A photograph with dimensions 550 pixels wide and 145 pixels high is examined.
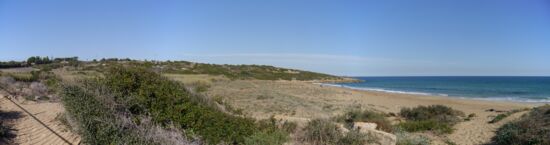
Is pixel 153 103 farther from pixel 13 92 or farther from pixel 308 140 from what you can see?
pixel 13 92

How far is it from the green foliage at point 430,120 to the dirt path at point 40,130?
10241 millimetres

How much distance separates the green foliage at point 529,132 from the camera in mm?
10687

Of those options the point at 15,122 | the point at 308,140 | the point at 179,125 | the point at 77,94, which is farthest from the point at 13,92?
the point at 308,140

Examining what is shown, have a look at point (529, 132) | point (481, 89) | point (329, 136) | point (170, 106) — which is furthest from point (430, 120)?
point (481, 89)

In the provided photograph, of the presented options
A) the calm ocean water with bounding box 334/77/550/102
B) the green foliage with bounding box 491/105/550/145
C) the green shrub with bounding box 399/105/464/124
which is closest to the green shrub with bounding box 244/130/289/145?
the green foliage with bounding box 491/105/550/145

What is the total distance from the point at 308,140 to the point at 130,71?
16.2 feet

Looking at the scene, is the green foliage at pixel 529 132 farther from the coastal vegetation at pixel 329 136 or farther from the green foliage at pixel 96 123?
the green foliage at pixel 96 123

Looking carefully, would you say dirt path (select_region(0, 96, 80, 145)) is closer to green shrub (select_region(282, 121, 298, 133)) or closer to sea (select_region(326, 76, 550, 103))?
green shrub (select_region(282, 121, 298, 133))

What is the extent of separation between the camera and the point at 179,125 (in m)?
8.72

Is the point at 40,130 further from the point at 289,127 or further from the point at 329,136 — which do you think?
the point at 329,136

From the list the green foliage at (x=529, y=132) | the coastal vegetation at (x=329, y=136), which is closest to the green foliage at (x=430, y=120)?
the green foliage at (x=529, y=132)

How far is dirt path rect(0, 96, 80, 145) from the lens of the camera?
992 cm

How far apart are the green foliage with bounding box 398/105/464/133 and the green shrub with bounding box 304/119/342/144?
570 centimetres

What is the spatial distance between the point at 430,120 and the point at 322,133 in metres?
8.52
